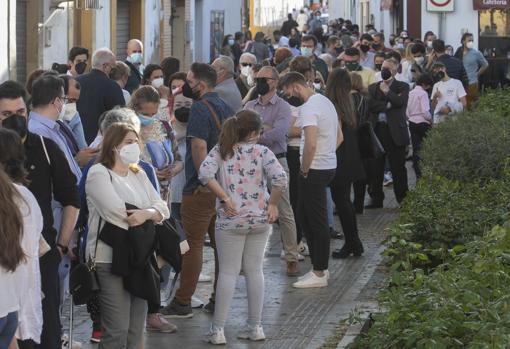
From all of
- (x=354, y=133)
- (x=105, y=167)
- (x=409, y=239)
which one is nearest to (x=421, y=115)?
(x=354, y=133)

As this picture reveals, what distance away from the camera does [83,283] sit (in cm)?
859

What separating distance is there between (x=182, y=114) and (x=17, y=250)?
5375 mm

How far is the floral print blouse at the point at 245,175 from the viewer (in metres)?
10.0

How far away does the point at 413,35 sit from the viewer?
3678 cm

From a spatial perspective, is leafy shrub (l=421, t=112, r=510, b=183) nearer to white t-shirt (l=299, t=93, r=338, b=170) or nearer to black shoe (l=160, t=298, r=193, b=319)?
white t-shirt (l=299, t=93, r=338, b=170)

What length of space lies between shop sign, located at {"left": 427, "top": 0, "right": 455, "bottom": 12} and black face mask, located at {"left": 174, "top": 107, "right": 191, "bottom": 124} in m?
19.9

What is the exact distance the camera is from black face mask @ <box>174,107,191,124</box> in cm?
1206

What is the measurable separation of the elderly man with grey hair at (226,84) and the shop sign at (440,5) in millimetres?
19196

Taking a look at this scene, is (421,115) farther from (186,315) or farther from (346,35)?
(346,35)

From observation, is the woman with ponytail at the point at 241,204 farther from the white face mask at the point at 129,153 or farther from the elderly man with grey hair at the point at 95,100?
the elderly man with grey hair at the point at 95,100

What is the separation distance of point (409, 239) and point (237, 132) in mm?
3025

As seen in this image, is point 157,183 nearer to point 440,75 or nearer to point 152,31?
point 440,75

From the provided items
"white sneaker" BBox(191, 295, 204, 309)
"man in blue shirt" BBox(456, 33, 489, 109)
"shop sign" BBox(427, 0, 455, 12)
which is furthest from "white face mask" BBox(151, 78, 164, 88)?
"shop sign" BBox(427, 0, 455, 12)

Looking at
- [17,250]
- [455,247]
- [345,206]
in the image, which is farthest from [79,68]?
[17,250]
